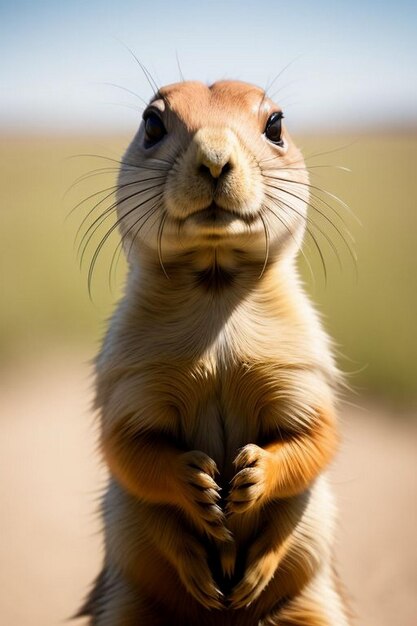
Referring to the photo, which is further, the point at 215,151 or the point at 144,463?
the point at 144,463

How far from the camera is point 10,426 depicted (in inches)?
344

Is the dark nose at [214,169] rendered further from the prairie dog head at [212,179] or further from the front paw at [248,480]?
the front paw at [248,480]

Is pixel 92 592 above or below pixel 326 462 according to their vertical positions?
below

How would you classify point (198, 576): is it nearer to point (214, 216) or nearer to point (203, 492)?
point (203, 492)

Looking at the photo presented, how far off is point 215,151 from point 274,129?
0.72 meters

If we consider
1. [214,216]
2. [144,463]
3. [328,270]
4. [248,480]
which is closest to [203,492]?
[248,480]

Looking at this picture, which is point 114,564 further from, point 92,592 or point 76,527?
point 76,527

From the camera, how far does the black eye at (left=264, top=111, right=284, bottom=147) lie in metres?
3.68

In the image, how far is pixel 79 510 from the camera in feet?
23.7

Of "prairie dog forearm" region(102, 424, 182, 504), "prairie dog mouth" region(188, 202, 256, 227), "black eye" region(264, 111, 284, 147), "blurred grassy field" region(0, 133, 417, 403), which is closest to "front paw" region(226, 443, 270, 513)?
"prairie dog forearm" region(102, 424, 182, 504)

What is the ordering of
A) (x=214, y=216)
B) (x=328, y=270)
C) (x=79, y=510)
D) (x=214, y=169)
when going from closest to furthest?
(x=214, y=169) < (x=214, y=216) < (x=79, y=510) < (x=328, y=270)

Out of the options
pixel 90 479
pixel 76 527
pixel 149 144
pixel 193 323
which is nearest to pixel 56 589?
pixel 76 527

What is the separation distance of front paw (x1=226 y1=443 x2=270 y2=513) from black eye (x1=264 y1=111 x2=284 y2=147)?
4.78 ft

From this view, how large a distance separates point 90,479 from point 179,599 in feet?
14.1
